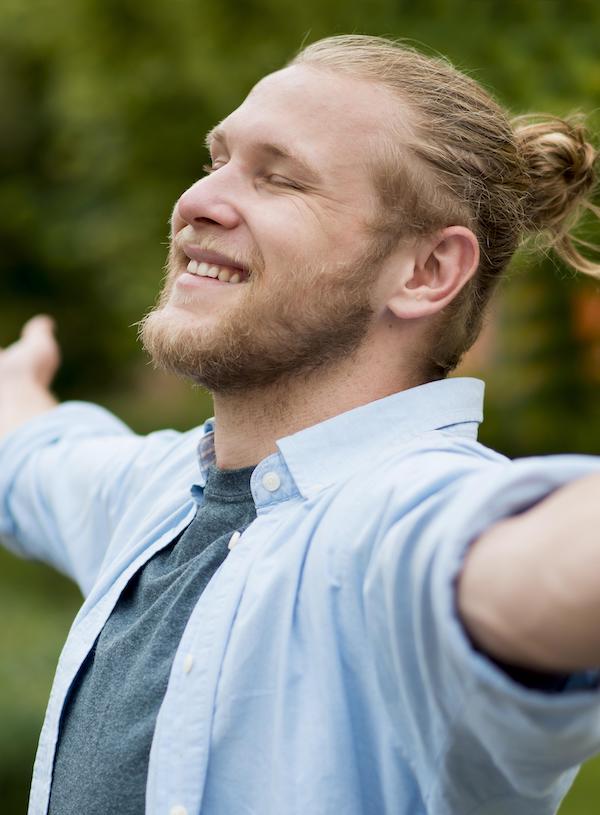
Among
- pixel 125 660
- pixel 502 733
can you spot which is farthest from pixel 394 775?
pixel 125 660

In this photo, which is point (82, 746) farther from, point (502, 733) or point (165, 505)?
point (502, 733)

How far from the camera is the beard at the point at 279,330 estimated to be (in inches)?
73.3

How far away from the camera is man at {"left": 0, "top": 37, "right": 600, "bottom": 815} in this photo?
1.17 m

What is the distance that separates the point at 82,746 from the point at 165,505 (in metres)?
0.51

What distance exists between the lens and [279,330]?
73.6 inches

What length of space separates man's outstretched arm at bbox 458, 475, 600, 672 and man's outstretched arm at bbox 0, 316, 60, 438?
6.49ft

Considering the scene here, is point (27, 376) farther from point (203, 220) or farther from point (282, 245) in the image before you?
point (282, 245)

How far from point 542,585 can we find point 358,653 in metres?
0.47

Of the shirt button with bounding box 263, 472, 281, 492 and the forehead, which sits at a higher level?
the forehead

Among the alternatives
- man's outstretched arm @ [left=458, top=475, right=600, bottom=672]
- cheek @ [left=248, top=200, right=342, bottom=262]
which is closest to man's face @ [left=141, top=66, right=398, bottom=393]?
cheek @ [left=248, top=200, right=342, bottom=262]

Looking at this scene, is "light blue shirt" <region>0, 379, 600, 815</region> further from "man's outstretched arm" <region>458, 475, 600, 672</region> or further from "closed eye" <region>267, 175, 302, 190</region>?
"closed eye" <region>267, 175, 302, 190</region>

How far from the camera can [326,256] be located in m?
1.89

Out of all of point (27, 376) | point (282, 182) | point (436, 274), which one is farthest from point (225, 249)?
point (27, 376)

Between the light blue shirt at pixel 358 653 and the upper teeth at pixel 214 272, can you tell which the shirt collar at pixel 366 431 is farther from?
the upper teeth at pixel 214 272
